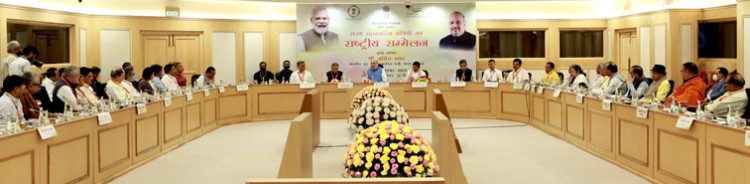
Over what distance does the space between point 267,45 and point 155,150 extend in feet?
23.2

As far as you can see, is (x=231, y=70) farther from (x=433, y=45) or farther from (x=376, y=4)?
(x=433, y=45)

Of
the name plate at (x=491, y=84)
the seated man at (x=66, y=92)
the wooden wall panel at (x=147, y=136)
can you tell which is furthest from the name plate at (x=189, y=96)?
the name plate at (x=491, y=84)

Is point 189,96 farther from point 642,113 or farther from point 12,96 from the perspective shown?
point 642,113

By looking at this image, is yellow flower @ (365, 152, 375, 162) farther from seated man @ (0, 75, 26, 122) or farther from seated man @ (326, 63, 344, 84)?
seated man @ (326, 63, 344, 84)

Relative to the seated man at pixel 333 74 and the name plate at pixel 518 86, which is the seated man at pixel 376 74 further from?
the name plate at pixel 518 86

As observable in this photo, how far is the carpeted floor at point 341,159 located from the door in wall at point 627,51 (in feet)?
14.3

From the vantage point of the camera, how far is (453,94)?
1283cm

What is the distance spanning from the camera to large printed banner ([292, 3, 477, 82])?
14844 mm

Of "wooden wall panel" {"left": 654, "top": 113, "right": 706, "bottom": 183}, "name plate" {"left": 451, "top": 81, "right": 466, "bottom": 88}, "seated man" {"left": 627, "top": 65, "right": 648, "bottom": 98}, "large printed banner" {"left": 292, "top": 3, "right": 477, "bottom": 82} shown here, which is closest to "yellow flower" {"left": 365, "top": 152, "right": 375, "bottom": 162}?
"wooden wall panel" {"left": 654, "top": 113, "right": 706, "bottom": 183}

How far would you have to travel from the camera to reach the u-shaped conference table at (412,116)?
5.21 meters

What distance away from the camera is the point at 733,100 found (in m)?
6.73

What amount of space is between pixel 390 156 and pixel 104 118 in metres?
3.64

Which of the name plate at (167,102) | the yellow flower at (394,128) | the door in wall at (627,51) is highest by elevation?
the door in wall at (627,51)

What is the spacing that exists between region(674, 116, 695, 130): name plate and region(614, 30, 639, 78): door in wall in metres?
8.52
